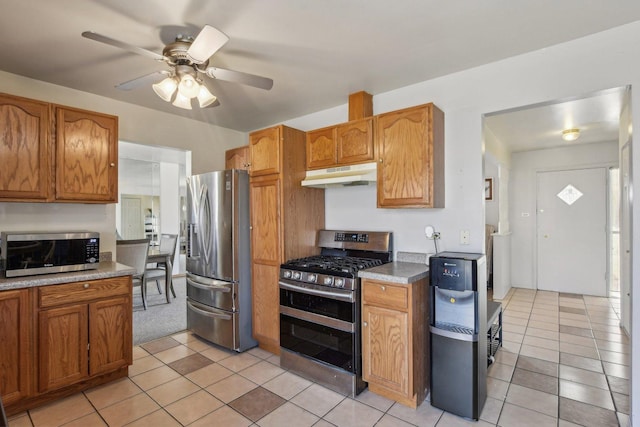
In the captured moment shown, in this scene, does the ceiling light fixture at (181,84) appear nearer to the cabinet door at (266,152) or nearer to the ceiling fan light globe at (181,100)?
the ceiling fan light globe at (181,100)

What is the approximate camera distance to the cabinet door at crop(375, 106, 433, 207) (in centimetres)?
246

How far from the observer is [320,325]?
→ 8.38 feet

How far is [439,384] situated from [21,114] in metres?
3.61

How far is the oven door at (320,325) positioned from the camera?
238 cm

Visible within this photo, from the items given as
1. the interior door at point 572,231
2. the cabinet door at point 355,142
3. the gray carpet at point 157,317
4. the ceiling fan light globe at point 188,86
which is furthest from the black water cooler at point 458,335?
the interior door at point 572,231

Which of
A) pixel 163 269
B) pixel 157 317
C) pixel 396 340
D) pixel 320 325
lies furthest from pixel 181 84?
pixel 163 269

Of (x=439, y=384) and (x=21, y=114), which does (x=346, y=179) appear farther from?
(x=21, y=114)

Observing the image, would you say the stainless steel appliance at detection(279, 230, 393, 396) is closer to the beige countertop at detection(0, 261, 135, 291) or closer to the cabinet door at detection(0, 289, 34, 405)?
the beige countertop at detection(0, 261, 135, 291)

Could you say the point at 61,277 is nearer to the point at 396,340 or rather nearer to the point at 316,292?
the point at 316,292

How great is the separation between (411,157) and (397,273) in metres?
0.92

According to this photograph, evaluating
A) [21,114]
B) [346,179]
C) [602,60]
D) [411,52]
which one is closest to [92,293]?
[21,114]

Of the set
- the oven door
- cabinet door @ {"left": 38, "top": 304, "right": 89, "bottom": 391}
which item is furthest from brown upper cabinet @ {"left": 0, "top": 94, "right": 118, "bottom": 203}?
the oven door

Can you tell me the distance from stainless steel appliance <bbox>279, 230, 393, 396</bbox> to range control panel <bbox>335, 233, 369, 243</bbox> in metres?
0.01

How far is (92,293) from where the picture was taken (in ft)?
7.97
